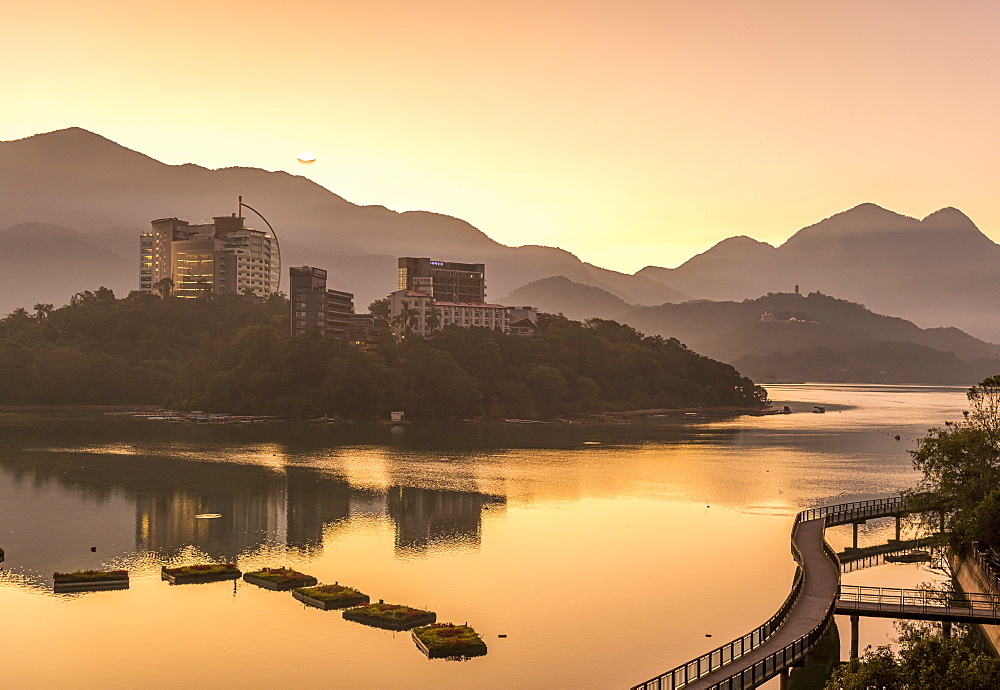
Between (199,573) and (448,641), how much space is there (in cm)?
2321

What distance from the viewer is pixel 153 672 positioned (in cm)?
4884

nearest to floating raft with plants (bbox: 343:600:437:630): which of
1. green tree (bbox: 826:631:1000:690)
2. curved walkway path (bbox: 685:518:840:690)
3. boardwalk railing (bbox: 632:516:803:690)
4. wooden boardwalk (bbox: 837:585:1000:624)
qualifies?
boardwalk railing (bbox: 632:516:803:690)

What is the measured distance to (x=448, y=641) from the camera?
5131cm

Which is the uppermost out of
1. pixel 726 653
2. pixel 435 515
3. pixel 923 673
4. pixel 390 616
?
pixel 923 673

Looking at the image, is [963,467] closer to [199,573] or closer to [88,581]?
[199,573]

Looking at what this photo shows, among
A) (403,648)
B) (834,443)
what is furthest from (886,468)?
(403,648)

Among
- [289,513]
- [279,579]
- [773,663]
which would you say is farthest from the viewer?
[289,513]

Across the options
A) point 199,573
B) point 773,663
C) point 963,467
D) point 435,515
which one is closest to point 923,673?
point 773,663

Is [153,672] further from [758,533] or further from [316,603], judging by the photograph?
[758,533]

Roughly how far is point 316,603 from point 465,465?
244 feet

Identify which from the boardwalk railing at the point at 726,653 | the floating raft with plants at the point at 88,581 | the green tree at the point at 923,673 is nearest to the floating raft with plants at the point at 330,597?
the floating raft with plants at the point at 88,581

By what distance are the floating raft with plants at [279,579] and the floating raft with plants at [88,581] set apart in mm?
8225

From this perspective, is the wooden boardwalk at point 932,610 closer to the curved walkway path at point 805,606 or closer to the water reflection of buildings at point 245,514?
the curved walkway path at point 805,606

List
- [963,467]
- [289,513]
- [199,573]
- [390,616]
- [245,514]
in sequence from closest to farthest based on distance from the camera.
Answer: [390,616]
[963,467]
[199,573]
[245,514]
[289,513]
